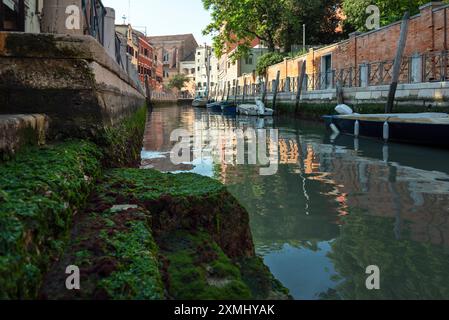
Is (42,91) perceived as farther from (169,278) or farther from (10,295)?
(10,295)

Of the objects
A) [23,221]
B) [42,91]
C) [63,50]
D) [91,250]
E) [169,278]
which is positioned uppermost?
[63,50]

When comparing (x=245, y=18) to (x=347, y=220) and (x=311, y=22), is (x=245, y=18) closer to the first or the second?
(x=311, y=22)

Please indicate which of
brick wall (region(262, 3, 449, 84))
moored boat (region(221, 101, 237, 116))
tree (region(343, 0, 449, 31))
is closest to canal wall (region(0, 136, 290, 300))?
brick wall (region(262, 3, 449, 84))

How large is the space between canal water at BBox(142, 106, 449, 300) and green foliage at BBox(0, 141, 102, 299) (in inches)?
49.7

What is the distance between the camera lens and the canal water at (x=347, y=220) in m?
2.70

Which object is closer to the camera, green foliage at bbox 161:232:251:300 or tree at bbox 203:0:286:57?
green foliage at bbox 161:232:251:300

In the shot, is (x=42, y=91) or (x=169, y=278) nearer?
(x=169, y=278)

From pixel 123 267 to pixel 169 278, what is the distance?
22cm

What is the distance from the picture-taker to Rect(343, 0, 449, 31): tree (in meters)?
23.7

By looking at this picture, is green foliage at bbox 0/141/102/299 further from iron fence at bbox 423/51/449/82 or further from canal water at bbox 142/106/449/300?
iron fence at bbox 423/51/449/82

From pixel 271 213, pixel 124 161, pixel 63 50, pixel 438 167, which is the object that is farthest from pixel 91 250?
pixel 438 167

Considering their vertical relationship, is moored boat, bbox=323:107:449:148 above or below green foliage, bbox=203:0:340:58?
below

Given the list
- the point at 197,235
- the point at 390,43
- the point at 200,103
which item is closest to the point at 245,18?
the point at 390,43

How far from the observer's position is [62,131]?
10.8 feet
